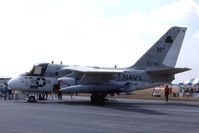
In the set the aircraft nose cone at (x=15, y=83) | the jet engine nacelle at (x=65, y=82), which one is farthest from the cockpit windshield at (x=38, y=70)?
the jet engine nacelle at (x=65, y=82)

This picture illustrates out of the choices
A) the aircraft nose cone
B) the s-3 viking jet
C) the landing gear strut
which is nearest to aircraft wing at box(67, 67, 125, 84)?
the s-3 viking jet

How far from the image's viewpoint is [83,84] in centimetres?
3003

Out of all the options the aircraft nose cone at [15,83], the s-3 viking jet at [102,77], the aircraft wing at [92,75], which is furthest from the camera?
the aircraft nose cone at [15,83]

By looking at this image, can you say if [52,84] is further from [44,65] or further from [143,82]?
[143,82]

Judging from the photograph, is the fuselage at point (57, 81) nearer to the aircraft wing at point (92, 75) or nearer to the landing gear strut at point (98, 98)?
the aircraft wing at point (92, 75)

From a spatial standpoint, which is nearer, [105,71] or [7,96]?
[105,71]

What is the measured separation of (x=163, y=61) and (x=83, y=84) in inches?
293

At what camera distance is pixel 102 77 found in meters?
30.5

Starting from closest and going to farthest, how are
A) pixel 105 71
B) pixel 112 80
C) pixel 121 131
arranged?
pixel 121 131, pixel 105 71, pixel 112 80

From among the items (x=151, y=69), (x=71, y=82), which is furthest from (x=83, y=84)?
(x=151, y=69)

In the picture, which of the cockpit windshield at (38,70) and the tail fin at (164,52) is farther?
the tail fin at (164,52)

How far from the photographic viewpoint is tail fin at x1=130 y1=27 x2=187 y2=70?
3247 cm

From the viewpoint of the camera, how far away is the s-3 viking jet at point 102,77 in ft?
97.2

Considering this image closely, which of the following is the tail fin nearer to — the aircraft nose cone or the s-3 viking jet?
the s-3 viking jet
